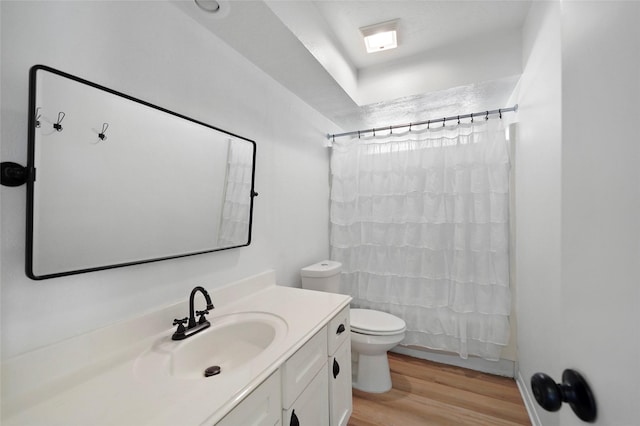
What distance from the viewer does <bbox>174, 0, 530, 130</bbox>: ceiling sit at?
1303 millimetres

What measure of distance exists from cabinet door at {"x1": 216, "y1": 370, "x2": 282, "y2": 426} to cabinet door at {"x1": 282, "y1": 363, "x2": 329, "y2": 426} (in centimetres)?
8

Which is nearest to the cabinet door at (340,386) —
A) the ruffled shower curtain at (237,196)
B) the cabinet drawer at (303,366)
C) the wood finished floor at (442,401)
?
the cabinet drawer at (303,366)

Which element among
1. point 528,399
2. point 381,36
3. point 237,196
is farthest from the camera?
point 381,36

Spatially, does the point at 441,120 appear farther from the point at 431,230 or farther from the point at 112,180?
the point at 112,180

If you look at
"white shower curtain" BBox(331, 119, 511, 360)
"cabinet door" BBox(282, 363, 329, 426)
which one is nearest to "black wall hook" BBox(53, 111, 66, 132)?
"cabinet door" BBox(282, 363, 329, 426)

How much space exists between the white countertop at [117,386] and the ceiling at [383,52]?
144 centimetres

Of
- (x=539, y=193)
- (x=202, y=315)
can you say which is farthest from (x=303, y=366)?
(x=539, y=193)

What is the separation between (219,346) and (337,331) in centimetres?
58

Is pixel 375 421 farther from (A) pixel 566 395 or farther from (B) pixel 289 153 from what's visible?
(B) pixel 289 153

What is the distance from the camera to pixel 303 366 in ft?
3.32

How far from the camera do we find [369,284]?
235cm

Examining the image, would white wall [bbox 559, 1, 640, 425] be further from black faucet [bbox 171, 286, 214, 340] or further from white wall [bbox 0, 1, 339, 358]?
white wall [bbox 0, 1, 339, 358]

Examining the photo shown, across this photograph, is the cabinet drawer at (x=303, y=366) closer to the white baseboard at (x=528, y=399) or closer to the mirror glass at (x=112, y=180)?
the mirror glass at (x=112, y=180)

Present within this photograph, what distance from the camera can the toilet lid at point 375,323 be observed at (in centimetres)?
182
